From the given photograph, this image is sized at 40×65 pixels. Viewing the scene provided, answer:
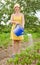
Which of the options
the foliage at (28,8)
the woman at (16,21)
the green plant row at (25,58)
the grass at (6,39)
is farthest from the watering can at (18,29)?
the foliage at (28,8)

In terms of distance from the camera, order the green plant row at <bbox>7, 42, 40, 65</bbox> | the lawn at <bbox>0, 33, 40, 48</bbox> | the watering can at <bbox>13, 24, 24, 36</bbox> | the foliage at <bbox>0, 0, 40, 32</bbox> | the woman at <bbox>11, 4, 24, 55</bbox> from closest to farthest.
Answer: the green plant row at <bbox>7, 42, 40, 65</bbox> → the watering can at <bbox>13, 24, 24, 36</bbox> → the woman at <bbox>11, 4, 24, 55</bbox> → the lawn at <bbox>0, 33, 40, 48</bbox> → the foliage at <bbox>0, 0, 40, 32</bbox>

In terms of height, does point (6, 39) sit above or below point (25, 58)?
above

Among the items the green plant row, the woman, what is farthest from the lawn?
the green plant row

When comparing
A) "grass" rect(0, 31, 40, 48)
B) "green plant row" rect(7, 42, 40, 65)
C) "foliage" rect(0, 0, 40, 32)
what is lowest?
"green plant row" rect(7, 42, 40, 65)

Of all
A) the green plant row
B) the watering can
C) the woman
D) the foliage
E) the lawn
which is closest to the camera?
the green plant row

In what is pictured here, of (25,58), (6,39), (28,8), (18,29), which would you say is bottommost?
(25,58)

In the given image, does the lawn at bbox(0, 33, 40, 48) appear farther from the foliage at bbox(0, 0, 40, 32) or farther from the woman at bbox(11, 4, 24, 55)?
the woman at bbox(11, 4, 24, 55)

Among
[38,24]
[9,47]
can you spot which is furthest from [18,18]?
[38,24]

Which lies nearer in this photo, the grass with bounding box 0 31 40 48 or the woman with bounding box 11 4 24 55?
the woman with bounding box 11 4 24 55

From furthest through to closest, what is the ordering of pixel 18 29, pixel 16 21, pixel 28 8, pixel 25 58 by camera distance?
pixel 28 8
pixel 16 21
pixel 18 29
pixel 25 58

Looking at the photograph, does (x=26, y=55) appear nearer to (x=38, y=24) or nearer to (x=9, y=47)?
(x=9, y=47)

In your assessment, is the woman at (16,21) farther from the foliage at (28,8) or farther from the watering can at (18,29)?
the foliage at (28,8)

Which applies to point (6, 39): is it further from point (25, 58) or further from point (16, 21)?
point (25, 58)

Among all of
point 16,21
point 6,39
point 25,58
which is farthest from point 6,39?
point 25,58
